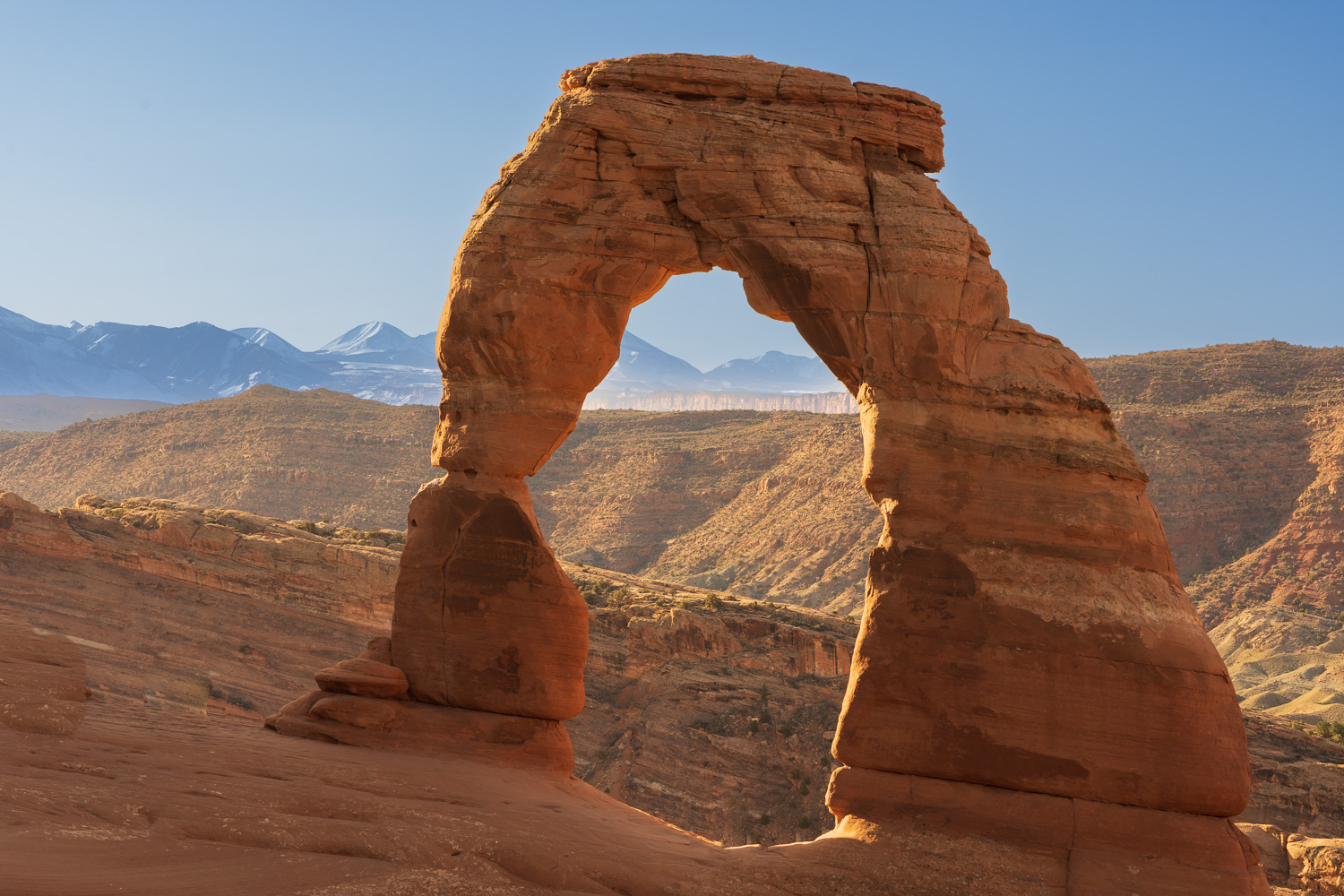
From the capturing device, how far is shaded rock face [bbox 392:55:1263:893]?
474 inches

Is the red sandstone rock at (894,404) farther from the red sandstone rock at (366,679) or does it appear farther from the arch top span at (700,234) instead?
the red sandstone rock at (366,679)

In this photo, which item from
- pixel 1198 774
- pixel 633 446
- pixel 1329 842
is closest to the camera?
pixel 1198 774

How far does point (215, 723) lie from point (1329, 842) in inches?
666

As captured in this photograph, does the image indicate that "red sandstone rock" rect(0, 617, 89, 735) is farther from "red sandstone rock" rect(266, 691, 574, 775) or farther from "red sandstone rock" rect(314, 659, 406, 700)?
"red sandstone rock" rect(314, 659, 406, 700)

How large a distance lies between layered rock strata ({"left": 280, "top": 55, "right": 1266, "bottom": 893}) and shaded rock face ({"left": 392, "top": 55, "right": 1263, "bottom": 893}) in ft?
0.10

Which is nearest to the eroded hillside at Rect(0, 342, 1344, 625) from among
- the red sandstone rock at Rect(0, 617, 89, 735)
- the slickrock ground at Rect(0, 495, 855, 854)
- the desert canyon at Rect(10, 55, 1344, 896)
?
the slickrock ground at Rect(0, 495, 855, 854)

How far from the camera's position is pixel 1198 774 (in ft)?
38.7

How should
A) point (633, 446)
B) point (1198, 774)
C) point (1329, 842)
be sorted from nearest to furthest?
point (1198, 774) → point (1329, 842) → point (633, 446)

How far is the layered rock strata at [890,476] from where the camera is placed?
12000mm

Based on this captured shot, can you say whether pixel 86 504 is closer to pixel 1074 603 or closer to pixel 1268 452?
pixel 1074 603

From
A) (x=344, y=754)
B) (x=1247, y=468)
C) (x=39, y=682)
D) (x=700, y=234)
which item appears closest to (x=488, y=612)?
(x=344, y=754)

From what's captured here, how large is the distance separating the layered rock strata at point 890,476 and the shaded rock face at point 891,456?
0.10ft

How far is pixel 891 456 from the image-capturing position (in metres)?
13.3

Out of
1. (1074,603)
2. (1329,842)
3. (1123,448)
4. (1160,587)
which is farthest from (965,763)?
(1329,842)
